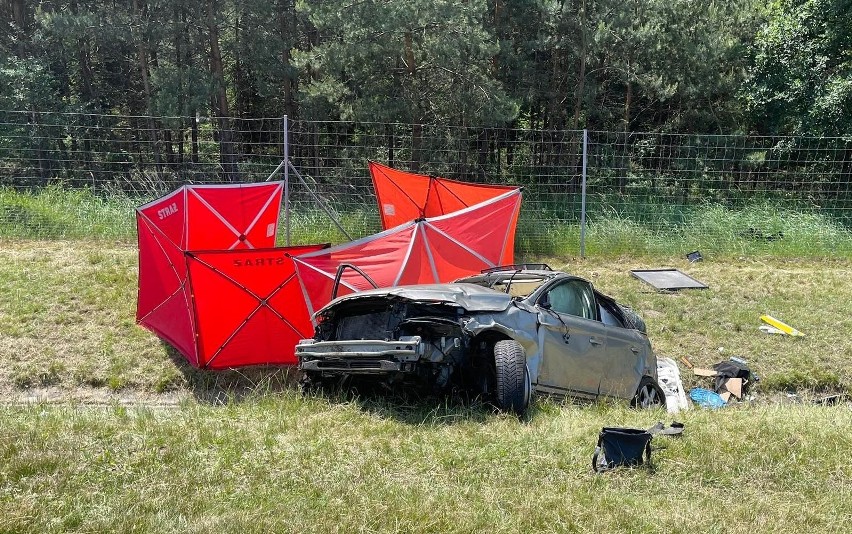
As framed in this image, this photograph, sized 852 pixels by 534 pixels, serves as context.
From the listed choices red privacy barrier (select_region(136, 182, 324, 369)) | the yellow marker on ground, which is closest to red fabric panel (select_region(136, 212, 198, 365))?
red privacy barrier (select_region(136, 182, 324, 369))

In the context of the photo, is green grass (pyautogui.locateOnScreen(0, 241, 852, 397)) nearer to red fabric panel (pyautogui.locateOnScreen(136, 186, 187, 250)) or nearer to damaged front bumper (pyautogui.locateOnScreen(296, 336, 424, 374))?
red fabric panel (pyautogui.locateOnScreen(136, 186, 187, 250))

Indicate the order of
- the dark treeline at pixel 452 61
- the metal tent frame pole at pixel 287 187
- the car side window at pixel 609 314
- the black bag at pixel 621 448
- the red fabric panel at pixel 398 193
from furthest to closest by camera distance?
the dark treeline at pixel 452 61
the red fabric panel at pixel 398 193
the metal tent frame pole at pixel 287 187
the car side window at pixel 609 314
the black bag at pixel 621 448

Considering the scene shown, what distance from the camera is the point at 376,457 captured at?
17.2 feet

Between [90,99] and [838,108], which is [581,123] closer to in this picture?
[838,108]

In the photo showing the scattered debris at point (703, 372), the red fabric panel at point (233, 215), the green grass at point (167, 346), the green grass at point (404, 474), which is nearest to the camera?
the green grass at point (404, 474)

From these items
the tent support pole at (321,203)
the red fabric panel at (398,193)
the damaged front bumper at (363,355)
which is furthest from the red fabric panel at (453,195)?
the damaged front bumper at (363,355)

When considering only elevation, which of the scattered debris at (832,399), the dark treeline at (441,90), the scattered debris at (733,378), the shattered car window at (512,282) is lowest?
the scattered debris at (832,399)

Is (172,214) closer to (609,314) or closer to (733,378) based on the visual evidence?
(609,314)

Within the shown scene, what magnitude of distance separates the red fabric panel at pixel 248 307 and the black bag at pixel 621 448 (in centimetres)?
446

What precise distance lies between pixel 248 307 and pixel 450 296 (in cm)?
314

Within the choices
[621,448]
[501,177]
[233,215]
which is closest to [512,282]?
[621,448]

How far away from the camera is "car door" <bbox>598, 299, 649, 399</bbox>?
775 cm

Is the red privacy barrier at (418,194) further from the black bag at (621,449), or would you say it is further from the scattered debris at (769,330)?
the black bag at (621,449)

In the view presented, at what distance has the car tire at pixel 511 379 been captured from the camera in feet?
20.6
